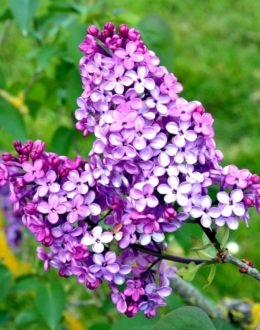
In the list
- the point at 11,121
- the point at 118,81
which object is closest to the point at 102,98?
the point at 118,81

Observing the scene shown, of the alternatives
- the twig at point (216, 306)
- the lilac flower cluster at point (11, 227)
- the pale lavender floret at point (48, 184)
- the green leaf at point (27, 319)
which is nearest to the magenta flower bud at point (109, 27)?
the pale lavender floret at point (48, 184)

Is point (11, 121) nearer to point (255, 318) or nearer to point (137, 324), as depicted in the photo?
point (137, 324)

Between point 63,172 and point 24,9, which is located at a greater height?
point 24,9

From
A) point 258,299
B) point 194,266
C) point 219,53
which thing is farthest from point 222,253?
point 219,53

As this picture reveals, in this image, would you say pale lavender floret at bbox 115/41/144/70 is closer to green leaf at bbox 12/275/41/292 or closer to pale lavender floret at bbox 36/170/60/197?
pale lavender floret at bbox 36/170/60/197

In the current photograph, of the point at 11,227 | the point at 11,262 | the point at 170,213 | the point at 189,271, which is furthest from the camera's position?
the point at 11,227

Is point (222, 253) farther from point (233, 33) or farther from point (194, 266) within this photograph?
point (233, 33)
